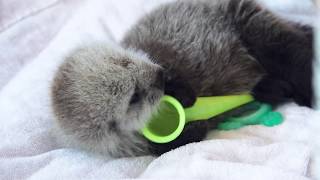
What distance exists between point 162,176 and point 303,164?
245 millimetres

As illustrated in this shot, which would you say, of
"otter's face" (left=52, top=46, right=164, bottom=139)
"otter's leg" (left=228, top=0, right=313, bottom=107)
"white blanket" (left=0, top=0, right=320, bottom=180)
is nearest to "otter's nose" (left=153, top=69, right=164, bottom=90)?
"otter's face" (left=52, top=46, right=164, bottom=139)

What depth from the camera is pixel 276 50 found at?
1202 millimetres

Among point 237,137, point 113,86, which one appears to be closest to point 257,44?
point 237,137

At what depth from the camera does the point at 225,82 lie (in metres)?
1.18

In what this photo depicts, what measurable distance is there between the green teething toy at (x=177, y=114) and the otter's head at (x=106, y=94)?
0.03 m

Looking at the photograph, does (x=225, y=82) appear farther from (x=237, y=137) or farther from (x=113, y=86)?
(x=113, y=86)

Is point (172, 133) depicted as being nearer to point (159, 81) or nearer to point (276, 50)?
point (159, 81)

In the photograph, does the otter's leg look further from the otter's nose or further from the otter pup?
the otter's nose

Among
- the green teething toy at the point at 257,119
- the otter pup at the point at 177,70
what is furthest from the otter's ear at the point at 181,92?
the green teething toy at the point at 257,119

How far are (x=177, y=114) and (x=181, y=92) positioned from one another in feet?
0.18

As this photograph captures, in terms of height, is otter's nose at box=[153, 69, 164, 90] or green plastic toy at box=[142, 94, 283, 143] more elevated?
otter's nose at box=[153, 69, 164, 90]

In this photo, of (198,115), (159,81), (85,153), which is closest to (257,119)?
(198,115)

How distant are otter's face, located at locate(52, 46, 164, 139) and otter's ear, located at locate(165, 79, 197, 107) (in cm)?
3

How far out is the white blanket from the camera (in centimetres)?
93
